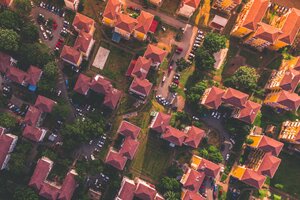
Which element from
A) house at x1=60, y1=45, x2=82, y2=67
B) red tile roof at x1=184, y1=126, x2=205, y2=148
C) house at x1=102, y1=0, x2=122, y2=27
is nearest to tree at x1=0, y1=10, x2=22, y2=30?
house at x1=60, y1=45, x2=82, y2=67

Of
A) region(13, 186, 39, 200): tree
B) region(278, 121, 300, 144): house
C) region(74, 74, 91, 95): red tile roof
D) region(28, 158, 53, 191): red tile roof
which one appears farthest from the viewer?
region(74, 74, 91, 95): red tile roof

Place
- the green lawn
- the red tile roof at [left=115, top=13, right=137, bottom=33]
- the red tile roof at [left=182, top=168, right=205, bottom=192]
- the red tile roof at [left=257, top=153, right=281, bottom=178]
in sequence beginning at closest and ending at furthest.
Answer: the red tile roof at [left=257, top=153, right=281, bottom=178] → the red tile roof at [left=182, top=168, right=205, bottom=192] → the red tile roof at [left=115, top=13, right=137, bottom=33] → the green lawn

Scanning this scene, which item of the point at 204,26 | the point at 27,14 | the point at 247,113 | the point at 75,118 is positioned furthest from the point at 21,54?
the point at 247,113

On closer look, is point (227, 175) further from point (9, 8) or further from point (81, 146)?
point (9, 8)

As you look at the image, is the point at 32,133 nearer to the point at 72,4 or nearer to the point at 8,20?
the point at 8,20

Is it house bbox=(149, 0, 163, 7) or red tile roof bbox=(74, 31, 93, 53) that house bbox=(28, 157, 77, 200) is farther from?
house bbox=(149, 0, 163, 7)

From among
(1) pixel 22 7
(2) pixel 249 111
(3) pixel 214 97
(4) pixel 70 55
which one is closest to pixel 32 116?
(4) pixel 70 55
